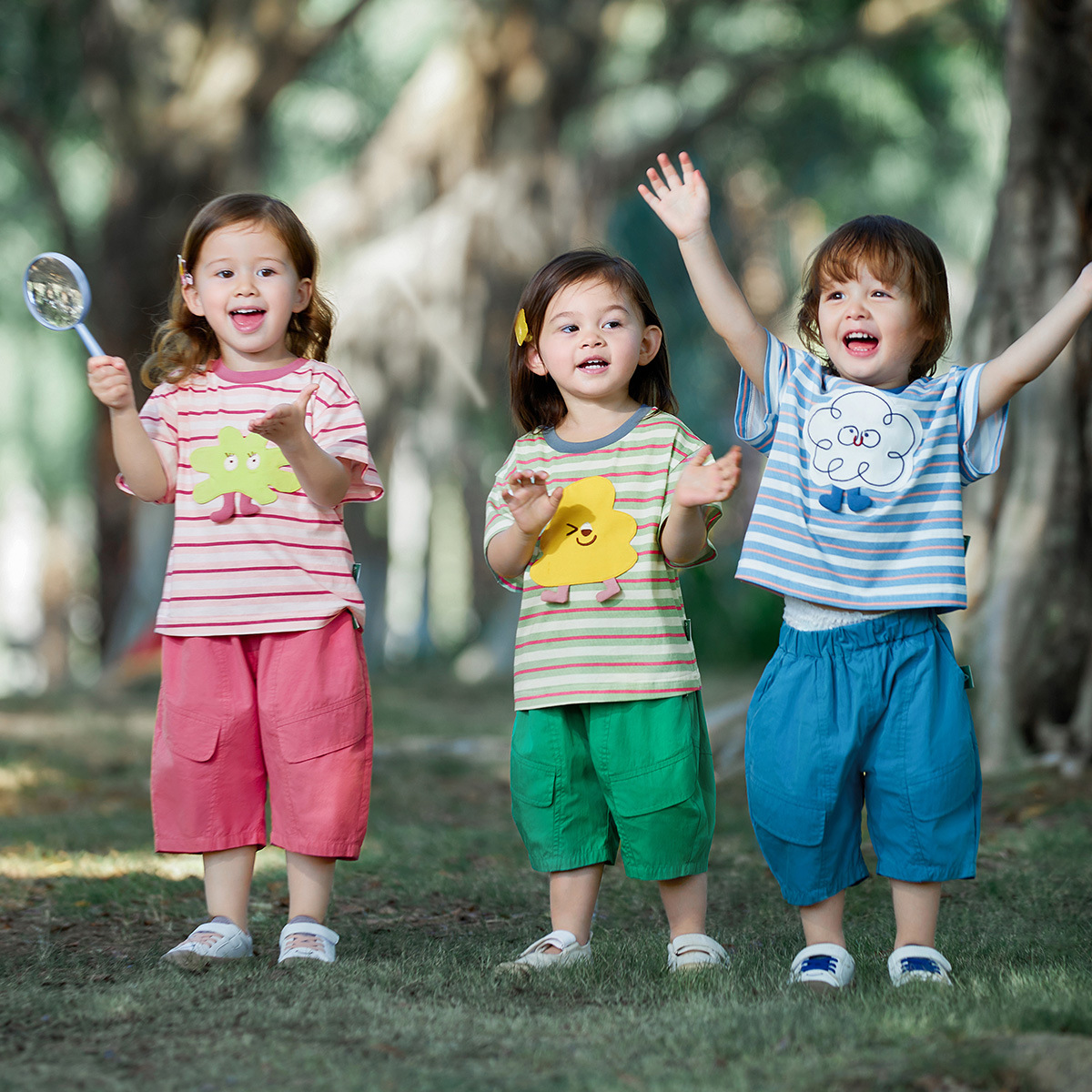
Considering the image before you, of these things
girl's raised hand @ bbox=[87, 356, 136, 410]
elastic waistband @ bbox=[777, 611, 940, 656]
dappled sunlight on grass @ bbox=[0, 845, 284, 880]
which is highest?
girl's raised hand @ bbox=[87, 356, 136, 410]

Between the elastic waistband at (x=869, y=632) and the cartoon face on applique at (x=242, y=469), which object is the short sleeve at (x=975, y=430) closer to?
the elastic waistband at (x=869, y=632)

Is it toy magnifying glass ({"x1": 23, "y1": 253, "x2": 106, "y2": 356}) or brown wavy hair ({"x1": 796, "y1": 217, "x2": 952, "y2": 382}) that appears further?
toy magnifying glass ({"x1": 23, "y1": 253, "x2": 106, "y2": 356})

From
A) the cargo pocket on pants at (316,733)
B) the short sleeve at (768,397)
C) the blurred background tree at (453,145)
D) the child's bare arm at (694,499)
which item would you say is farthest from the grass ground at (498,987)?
the blurred background tree at (453,145)

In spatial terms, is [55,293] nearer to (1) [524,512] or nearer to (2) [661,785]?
(1) [524,512]

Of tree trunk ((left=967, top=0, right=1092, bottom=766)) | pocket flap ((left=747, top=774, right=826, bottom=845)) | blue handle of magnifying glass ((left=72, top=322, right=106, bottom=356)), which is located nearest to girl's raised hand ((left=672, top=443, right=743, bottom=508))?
pocket flap ((left=747, top=774, right=826, bottom=845))

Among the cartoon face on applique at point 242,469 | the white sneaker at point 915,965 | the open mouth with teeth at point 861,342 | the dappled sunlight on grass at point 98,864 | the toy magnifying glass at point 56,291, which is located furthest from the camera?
the dappled sunlight on grass at point 98,864

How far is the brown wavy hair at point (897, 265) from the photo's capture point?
2.79 metres

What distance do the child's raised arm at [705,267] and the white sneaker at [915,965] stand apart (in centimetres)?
119

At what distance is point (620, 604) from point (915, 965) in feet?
2.95

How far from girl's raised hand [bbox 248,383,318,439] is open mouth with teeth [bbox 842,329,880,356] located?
3.64 feet

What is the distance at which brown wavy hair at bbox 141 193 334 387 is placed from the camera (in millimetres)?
3092

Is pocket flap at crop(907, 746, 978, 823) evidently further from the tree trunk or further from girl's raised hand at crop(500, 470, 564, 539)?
the tree trunk

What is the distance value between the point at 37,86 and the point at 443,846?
384 inches

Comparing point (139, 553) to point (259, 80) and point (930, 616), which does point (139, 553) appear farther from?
point (930, 616)
